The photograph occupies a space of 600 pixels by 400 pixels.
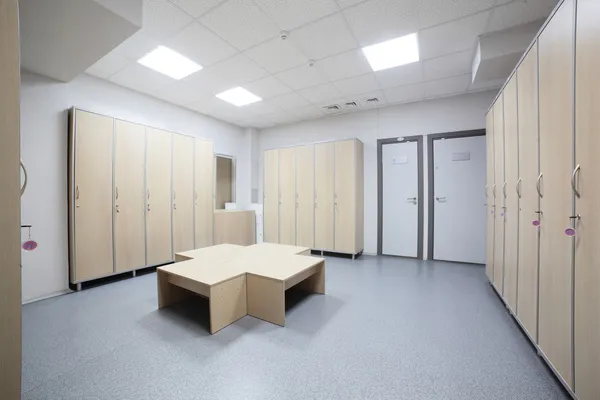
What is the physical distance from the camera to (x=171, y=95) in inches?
162

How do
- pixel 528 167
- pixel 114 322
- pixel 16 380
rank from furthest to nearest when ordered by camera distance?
pixel 114 322, pixel 528 167, pixel 16 380

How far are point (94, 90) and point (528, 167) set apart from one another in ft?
16.3

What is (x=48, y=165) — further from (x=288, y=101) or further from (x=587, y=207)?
(x=587, y=207)

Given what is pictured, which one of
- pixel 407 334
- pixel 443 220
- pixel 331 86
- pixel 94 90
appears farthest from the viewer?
pixel 443 220

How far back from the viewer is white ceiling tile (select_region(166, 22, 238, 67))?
8.46 feet

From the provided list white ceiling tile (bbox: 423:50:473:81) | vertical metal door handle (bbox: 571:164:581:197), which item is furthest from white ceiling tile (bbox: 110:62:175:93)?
vertical metal door handle (bbox: 571:164:581:197)

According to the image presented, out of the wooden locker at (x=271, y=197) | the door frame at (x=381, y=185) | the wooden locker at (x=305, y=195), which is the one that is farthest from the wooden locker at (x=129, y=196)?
the door frame at (x=381, y=185)

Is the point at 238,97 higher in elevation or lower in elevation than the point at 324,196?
higher

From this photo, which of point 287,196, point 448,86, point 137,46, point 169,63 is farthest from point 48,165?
point 448,86

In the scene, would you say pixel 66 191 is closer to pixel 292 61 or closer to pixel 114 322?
pixel 114 322

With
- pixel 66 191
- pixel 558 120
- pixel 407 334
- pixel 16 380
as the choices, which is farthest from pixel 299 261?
pixel 66 191

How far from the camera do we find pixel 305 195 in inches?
200

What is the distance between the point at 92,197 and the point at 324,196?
11.7 ft

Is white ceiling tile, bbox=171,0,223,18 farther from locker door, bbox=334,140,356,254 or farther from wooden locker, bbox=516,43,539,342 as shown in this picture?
locker door, bbox=334,140,356,254
